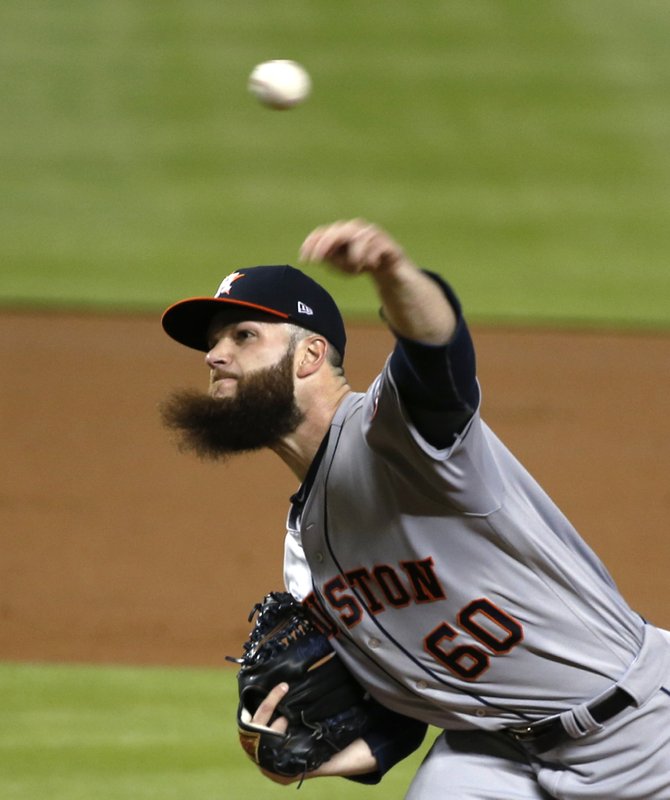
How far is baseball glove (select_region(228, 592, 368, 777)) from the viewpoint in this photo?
11.2 ft

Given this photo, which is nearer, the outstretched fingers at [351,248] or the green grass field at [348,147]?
the outstretched fingers at [351,248]

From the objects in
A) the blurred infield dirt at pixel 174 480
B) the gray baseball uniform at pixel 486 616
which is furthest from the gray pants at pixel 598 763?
the blurred infield dirt at pixel 174 480

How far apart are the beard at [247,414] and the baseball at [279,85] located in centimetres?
132

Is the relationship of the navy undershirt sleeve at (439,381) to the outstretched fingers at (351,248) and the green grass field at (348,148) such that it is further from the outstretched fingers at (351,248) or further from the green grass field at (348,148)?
the green grass field at (348,148)

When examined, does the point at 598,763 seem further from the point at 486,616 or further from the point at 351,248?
the point at 351,248

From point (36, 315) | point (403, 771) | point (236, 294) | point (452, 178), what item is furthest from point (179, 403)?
point (452, 178)

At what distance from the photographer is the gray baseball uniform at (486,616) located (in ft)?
9.96

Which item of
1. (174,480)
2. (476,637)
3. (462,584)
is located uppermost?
(174,480)

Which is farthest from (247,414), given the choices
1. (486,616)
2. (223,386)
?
(486,616)

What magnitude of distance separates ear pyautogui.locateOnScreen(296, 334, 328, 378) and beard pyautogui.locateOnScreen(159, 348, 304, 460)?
0.03 metres

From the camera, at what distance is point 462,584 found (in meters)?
3.05

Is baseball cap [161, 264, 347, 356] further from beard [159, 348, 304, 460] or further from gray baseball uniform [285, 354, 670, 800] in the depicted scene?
gray baseball uniform [285, 354, 670, 800]

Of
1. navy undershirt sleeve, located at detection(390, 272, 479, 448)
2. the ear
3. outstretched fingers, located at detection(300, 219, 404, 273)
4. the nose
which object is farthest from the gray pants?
outstretched fingers, located at detection(300, 219, 404, 273)

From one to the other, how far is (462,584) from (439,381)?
0.59 metres
